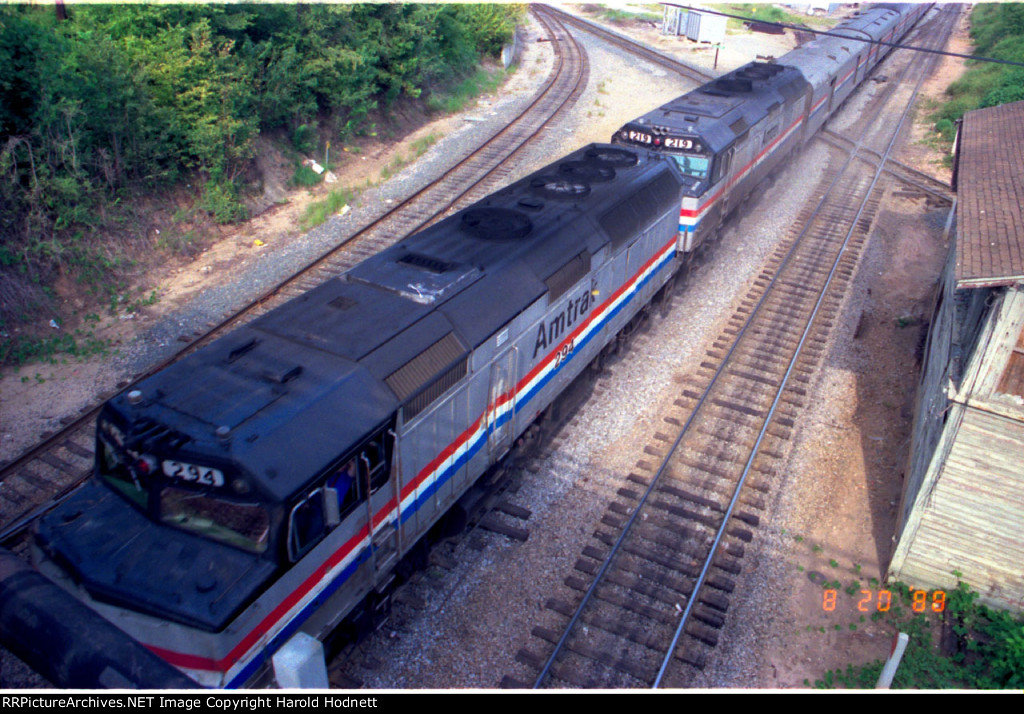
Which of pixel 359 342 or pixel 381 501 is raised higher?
pixel 359 342

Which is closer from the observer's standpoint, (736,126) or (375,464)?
(375,464)

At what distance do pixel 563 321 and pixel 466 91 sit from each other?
81.4ft

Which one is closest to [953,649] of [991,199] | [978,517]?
[978,517]

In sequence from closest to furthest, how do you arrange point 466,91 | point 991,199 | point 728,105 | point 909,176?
1. point 991,199
2. point 728,105
3. point 909,176
4. point 466,91

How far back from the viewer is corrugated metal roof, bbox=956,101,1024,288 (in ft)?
29.4

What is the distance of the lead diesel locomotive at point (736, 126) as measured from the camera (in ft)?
57.2

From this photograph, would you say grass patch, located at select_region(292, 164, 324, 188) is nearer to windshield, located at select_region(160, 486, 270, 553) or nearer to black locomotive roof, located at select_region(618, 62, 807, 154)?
black locomotive roof, located at select_region(618, 62, 807, 154)

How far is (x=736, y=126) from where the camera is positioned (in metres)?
19.2

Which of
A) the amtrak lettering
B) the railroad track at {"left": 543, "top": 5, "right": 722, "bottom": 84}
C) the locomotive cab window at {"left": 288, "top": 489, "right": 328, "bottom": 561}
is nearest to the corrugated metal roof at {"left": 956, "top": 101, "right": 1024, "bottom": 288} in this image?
the amtrak lettering

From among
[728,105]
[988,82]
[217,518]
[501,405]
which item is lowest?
[501,405]

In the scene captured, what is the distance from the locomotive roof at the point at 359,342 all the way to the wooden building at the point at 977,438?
239 inches

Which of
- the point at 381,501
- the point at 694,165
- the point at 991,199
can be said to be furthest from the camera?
the point at 694,165

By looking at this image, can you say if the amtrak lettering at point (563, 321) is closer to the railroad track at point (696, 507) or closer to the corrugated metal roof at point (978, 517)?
the railroad track at point (696, 507)

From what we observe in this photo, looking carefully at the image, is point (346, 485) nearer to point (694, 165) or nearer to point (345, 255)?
point (345, 255)
